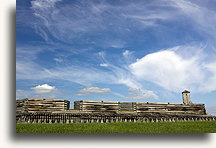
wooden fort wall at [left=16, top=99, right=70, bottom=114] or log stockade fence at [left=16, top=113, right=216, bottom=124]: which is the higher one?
wooden fort wall at [left=16, top=99, right=70, bottom=114]

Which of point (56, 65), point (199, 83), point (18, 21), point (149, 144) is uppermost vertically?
point (18, 21)

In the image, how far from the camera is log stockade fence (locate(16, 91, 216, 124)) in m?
6.93

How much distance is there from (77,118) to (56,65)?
7.65 ft

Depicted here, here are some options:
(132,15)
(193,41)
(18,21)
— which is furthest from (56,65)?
(193,41)

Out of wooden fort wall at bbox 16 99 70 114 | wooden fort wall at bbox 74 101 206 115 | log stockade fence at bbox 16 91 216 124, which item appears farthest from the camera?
wooden fort wall at bbox 74 101 206 115

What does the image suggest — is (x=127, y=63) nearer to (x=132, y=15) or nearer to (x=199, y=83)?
(x=132, y=15)

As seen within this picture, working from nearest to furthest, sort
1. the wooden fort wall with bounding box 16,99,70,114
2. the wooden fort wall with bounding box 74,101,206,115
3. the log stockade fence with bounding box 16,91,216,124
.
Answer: the wooden fort wall with bounding box 16,99,70,114, the log stockade fence with bounding box 16,91,216,124, the wooden fort wall with bounding box 74,101,206,115

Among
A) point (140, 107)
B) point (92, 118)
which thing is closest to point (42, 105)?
point (92, 118)

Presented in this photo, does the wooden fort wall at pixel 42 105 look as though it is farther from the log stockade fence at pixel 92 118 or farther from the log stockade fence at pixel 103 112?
the log stockade fence at pixel 92 118

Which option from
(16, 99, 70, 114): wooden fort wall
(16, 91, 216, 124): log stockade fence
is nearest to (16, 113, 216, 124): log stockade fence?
(16, 91, 216, 124): log stockade fence

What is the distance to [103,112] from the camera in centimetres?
805

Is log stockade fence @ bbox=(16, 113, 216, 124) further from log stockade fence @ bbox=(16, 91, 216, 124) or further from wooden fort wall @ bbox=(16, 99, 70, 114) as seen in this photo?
wooden fort wall @ bbox=(16, 99, 70, 114)

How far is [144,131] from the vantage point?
5906mm

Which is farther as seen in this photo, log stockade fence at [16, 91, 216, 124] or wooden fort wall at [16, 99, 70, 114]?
log stockade fence at [16, 91, 216, 124]
